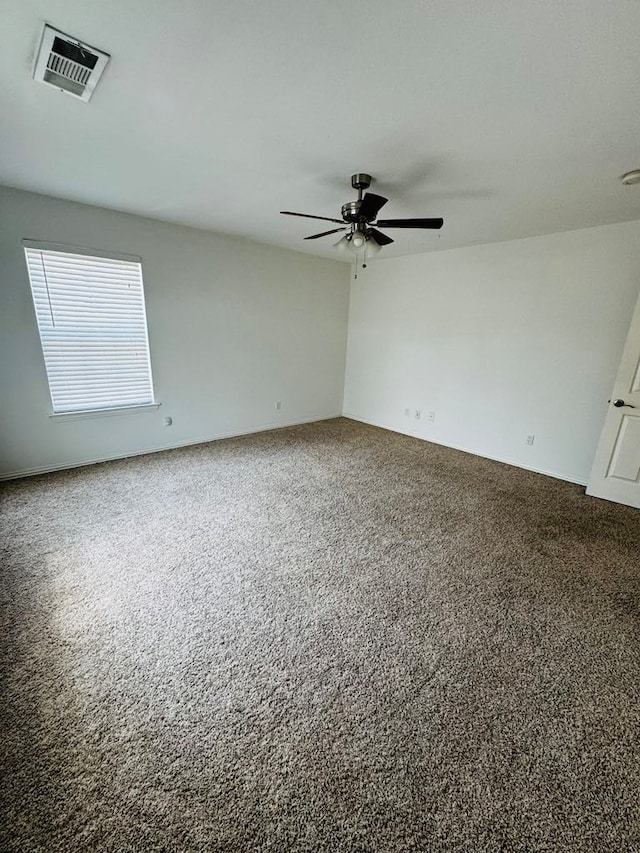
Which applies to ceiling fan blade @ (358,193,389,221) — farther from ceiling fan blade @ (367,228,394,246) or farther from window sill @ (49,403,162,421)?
window sill @ (49,403,162,421)

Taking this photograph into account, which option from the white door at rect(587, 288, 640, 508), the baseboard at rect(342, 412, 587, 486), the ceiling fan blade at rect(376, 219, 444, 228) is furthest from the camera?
the baseboard at rect(342, 412, 587, 486)

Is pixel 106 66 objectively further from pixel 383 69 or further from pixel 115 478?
pixel 115 478

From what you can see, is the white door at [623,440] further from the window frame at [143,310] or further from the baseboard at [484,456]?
the window frame at [143,310]

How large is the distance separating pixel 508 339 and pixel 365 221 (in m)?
2.34

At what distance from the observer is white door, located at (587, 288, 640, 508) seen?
296 centimetres

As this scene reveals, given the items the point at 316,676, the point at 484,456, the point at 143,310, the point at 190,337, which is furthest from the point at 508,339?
the point at 143,310

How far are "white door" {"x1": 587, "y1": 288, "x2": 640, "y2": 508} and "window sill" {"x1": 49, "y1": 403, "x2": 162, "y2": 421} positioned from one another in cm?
463

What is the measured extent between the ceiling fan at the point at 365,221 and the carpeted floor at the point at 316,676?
2.13m

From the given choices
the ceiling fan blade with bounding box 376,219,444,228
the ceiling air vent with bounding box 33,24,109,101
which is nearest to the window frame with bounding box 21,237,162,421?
the ceiling air vent with bounding box 33,24,109,101

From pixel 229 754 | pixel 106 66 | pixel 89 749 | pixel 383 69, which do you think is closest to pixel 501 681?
pixel 229 754

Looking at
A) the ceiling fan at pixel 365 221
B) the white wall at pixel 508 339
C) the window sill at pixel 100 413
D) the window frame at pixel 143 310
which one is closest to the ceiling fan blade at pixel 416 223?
the ceiling fan at pixel 365 221

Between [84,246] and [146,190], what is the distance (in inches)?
37.0

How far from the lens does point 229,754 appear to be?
1.24 meters

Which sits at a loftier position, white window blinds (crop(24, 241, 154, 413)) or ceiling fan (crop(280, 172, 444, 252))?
ceiling fan (crop(280, 172, 444, 252))
